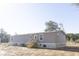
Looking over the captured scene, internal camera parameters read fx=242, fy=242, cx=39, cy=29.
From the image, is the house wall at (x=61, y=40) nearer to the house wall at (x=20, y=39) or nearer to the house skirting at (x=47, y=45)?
the house skirting at (x=47, y=45)

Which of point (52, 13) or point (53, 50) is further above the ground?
point (52, 13)

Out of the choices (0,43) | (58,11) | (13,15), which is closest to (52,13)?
(58,11)

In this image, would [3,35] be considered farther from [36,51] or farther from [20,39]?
[36,51]

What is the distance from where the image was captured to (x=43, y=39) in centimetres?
418

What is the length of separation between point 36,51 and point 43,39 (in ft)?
0.90

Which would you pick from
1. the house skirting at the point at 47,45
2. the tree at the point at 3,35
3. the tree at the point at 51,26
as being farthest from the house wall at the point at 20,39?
the tree at the point at 51,26

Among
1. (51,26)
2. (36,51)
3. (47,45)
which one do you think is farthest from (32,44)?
(51,26)

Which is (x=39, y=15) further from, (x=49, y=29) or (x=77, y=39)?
(x=77, y=39)

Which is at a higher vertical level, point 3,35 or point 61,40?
point 3,35

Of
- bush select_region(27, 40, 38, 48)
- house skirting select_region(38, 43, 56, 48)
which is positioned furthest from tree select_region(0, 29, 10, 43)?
house skirting select_region(38, 43, 56, 48)

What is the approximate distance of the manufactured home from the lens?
4.10m

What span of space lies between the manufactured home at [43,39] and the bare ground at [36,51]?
0.10m

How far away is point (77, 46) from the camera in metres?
4.10

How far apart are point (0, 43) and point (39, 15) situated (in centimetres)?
80
